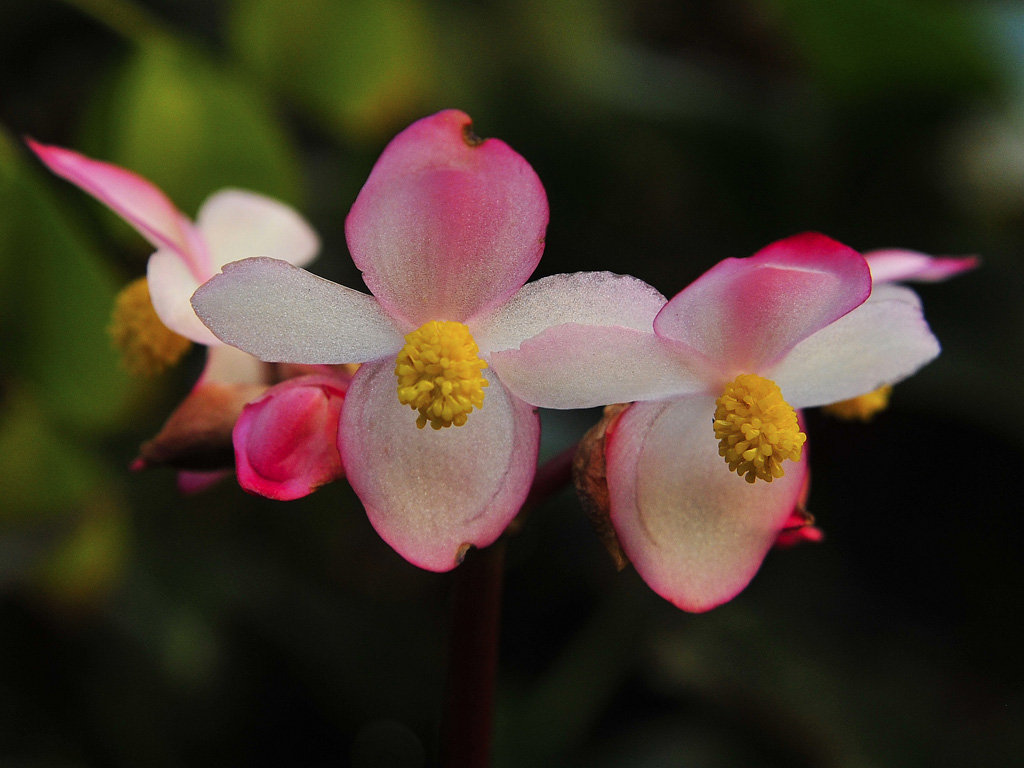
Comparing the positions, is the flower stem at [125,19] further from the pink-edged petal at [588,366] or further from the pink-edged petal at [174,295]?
the pink-edged petal at [588,366]

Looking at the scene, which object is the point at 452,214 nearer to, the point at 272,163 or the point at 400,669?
the point at 272,163

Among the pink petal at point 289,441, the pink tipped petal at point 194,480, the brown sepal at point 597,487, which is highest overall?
the pink petal at point 289,441

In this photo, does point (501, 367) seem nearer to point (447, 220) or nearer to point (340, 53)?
point (447, 220)

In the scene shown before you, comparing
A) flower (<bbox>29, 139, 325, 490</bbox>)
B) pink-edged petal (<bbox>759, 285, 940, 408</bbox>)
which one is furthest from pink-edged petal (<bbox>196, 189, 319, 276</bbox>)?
pink-edged petal (<bbox>759, 285, 940, 408</bbox>)

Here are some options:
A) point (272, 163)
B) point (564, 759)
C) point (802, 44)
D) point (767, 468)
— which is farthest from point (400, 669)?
point (802, 44)

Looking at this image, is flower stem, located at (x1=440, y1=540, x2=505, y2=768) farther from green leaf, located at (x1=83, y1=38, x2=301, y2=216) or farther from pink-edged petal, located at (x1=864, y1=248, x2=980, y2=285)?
green leaf, located at (x1=83, y1=38, x2=301, y2=216)

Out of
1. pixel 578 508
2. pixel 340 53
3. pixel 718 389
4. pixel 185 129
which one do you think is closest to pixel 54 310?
pixel 185 129

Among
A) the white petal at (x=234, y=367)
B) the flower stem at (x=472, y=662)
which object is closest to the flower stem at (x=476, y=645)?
the flower stem at (x=472, y=662)
